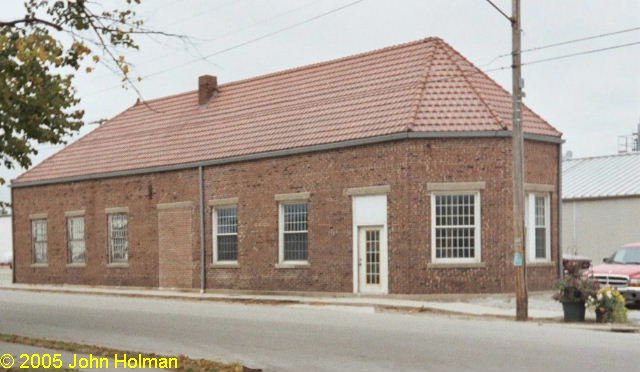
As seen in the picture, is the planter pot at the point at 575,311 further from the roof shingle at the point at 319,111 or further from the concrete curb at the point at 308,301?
the roof shingle at the point at 319,111

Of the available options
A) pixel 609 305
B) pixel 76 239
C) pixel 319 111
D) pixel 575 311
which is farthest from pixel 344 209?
pixel 76 239

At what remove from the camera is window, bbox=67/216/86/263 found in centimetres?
4238

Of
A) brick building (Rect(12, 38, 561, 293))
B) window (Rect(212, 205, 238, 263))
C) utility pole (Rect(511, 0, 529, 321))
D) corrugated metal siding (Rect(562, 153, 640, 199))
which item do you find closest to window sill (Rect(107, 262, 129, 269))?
brick building (Rect(12, 38, 561, 293))

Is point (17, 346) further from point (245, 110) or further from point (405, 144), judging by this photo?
point (245, 110)

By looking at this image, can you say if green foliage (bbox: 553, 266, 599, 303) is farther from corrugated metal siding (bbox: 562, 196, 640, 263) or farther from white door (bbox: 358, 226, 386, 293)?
corrugated metal siding (bbox: 562, 196, 640, 263)

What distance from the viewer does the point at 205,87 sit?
136 feet

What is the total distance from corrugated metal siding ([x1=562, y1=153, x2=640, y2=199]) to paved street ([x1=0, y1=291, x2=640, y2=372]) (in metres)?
27.3

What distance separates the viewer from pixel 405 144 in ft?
93.5

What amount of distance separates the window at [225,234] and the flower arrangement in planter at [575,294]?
1519 cm

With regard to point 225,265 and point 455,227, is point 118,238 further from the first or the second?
point 455,227

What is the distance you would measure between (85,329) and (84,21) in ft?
27.8

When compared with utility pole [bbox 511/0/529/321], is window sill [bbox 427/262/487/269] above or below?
below

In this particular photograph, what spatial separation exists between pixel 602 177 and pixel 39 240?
96.6ft

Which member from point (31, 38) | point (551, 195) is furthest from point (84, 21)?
point (551, 195)
